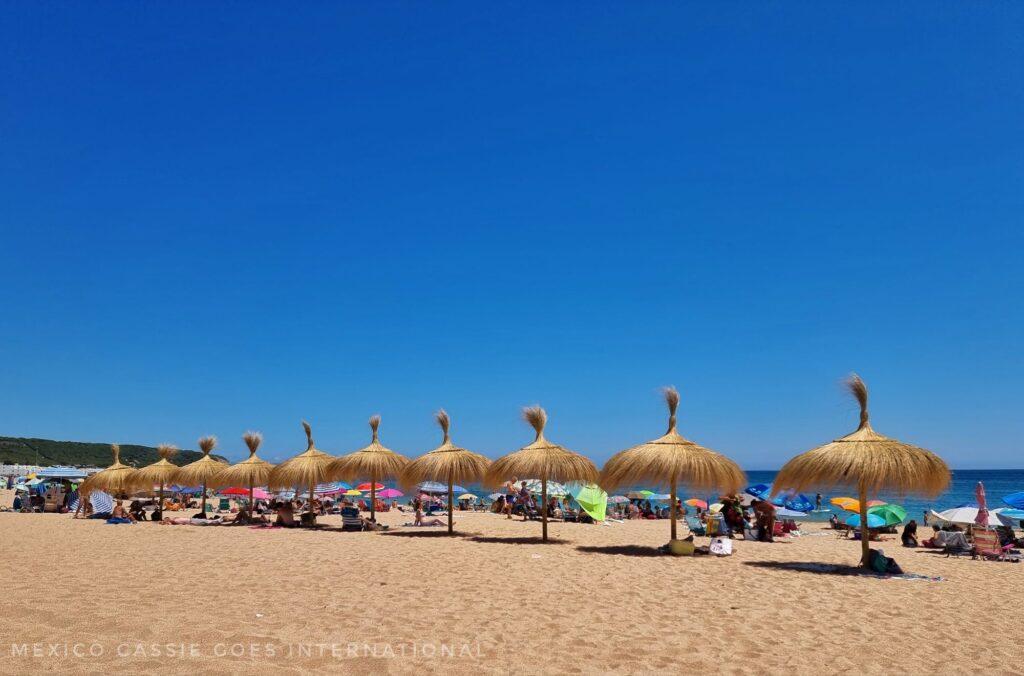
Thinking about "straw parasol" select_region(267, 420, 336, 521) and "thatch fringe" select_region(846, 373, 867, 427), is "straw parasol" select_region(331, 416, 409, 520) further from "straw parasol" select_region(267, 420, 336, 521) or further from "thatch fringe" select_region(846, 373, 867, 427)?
"thatch fringe" select_region(846, 373, 867, 427)

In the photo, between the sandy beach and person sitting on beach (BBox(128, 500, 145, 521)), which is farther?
person sitting on beach (BBox(128, 500, 145, 521))

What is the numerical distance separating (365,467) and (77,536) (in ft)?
19.2

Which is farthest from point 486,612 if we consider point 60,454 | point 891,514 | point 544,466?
point 60,454

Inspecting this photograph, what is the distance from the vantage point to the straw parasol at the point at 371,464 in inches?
608

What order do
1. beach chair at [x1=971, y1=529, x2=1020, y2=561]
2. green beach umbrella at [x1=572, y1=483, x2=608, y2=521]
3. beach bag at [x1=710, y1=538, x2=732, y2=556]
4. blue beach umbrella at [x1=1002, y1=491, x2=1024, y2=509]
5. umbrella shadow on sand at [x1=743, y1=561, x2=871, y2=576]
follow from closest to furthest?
umbrella shadow on sand at [x1=743, y1=561, x2=871, y2=576] → beach bag at [x1=710, y1=538, x2=732, y2=556] → beach chair at [x1=971, y1=529, x2=1020, y2=561] → blue beach umbrella at [x1=1002, y1=491, x2=1024, y2=509] → green beach umbrella at [x1=572, y1=483, x2=608, y2=521]

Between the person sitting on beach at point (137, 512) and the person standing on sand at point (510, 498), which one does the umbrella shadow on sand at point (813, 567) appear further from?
the person sitting on beach at point (137, 512)

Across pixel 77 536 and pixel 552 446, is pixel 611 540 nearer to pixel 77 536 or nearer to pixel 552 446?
pixel 552 446

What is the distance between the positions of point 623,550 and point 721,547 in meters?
1.68

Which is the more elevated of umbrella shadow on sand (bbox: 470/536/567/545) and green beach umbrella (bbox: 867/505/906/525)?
green beach umbrella (bbox: 867/505/906/525)

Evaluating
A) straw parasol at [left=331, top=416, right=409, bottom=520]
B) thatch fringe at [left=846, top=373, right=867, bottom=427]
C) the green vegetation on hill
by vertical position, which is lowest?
the green vegetation on hill

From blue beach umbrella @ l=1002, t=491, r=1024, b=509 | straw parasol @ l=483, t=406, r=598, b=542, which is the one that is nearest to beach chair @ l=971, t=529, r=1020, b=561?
blue beach umbrella @ l=1002, t=491, r=1024, b=509

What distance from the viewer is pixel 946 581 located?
8.80m

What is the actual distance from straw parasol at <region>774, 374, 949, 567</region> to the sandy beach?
1.26m

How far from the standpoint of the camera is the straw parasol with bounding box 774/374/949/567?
29.7 ft
